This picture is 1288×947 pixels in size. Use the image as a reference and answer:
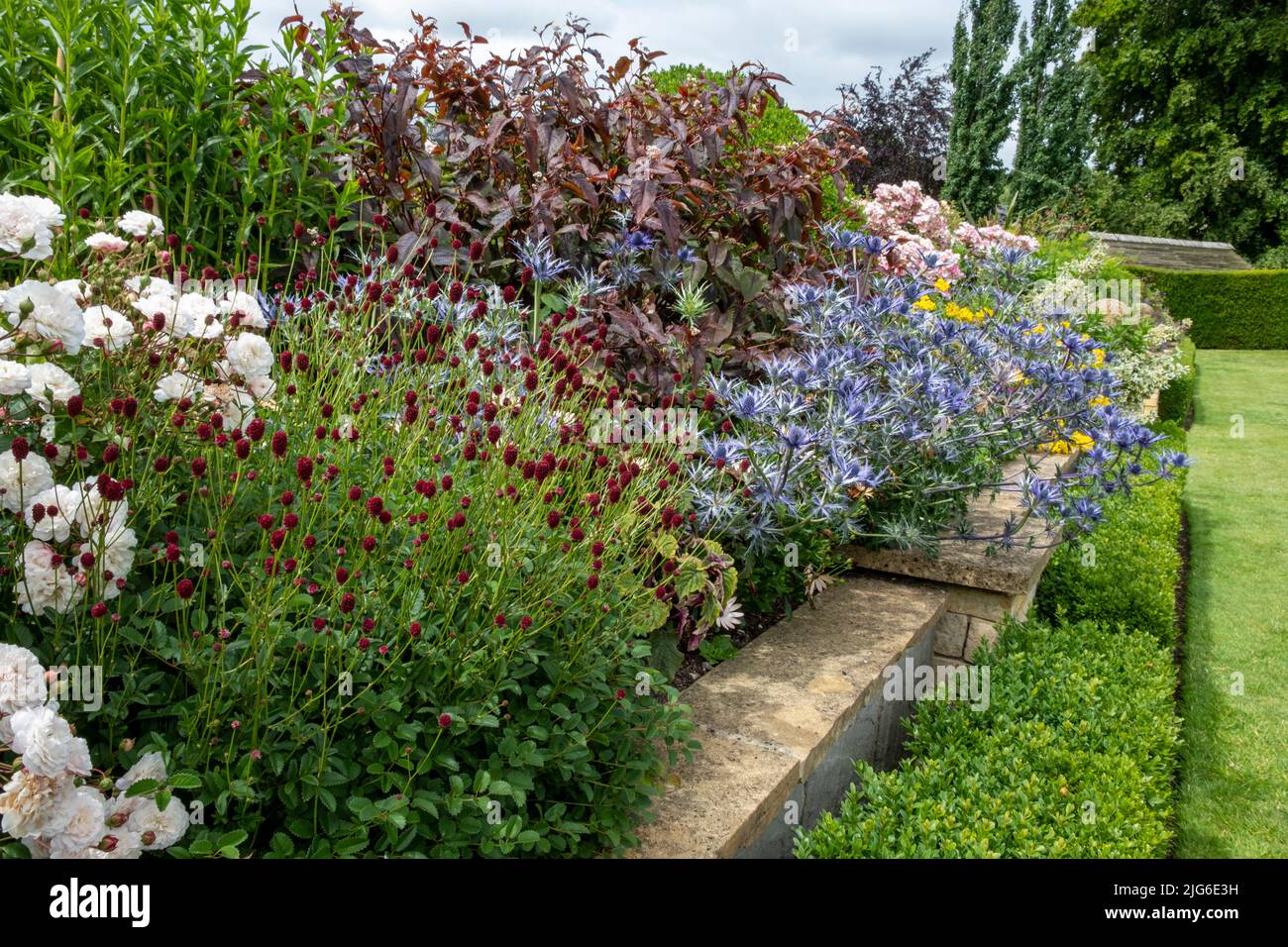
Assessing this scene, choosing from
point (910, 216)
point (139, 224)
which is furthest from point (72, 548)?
point (910, 216)

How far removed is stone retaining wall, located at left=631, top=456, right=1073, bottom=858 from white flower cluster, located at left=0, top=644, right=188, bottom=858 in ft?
3.33

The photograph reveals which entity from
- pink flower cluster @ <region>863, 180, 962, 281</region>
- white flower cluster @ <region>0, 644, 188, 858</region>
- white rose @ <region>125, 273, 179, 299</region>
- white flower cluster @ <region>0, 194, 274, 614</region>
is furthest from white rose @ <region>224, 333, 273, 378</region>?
pink flower cluster @ <region>863, 180, 962, 281</region>

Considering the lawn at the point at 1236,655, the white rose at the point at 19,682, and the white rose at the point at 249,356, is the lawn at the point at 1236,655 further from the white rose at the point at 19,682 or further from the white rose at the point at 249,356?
the white rose at the point at 19,682

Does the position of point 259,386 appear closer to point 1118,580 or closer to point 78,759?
point 78,759

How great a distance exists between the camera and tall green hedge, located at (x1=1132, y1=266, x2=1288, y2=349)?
62.4 feet

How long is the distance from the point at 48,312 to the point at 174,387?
288mm

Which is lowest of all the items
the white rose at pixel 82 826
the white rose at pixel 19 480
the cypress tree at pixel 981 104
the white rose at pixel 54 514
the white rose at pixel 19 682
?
the white rose at pixel 82 826

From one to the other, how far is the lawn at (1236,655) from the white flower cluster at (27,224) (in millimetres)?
3903

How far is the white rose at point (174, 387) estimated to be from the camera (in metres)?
1.93

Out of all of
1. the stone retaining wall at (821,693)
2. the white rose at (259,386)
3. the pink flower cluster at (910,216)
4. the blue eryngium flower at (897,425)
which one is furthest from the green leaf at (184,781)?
the pink flower cluster at (910,216)

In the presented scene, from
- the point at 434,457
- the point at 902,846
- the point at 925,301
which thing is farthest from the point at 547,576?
the point at 925,301

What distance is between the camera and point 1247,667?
488 cm

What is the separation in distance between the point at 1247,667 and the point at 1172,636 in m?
0.64
